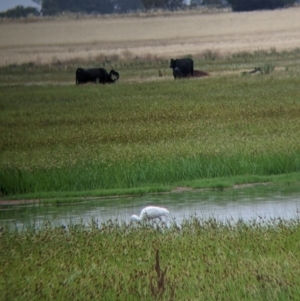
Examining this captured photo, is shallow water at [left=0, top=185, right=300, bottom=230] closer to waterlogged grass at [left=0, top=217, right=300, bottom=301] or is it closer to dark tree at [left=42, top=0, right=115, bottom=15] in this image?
waterlogged grass at [left=0, top=217, right=300, bottom=301]

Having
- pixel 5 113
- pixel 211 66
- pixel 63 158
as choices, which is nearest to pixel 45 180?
pixel 63 158

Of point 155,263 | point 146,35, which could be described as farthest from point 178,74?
point 146,35

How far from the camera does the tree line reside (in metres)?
83.9

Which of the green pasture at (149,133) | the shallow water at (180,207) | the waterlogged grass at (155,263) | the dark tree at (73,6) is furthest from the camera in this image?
the dark tree at (73,6)

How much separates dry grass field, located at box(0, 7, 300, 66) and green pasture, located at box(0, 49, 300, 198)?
23.1m

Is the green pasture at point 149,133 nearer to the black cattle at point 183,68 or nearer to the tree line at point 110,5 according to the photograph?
the black cattle at point 183,68

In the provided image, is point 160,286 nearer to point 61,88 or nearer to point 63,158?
point 63,158

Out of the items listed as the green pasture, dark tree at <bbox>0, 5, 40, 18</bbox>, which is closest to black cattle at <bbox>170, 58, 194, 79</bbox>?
the green pasture

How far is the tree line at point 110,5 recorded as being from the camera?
83938 mm

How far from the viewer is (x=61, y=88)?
123 ft

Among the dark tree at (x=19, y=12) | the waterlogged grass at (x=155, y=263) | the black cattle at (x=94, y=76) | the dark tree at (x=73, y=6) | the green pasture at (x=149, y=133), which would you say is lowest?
the dark tree at (x=73, y=6)

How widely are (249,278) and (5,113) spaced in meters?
22.6

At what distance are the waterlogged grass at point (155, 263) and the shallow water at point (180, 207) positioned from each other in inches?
90.8

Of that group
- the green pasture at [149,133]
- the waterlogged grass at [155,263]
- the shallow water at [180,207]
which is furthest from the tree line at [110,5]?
the waterlogged grass at [155,263]
